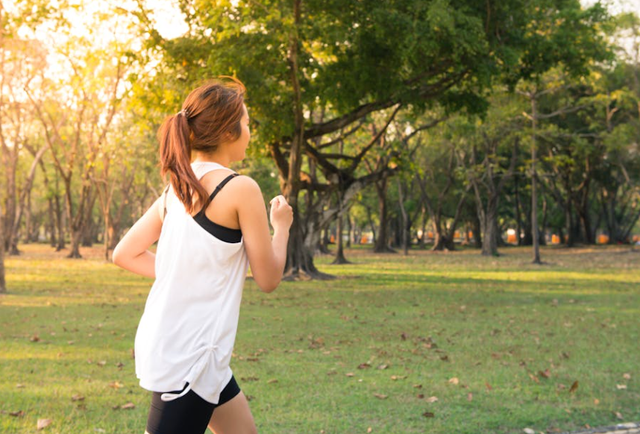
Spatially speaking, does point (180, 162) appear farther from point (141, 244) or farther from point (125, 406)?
point (125, 406)

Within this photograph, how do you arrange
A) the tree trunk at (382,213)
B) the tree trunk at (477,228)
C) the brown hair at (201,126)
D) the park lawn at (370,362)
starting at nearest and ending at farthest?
the brown hair at (201,126)
the park lawn at (370,362)
the tree trunk at (382,213)
the tree trunk at (477,228)

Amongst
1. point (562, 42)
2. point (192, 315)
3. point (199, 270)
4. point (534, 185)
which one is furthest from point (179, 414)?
point (534, 185)

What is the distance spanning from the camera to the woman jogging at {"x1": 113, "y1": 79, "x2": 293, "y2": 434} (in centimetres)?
247

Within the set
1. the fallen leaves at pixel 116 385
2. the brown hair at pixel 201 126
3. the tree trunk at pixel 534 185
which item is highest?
the tree trunk at pixel 534 185

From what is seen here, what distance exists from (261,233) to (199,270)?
25 cm

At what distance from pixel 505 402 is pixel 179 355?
194 inches

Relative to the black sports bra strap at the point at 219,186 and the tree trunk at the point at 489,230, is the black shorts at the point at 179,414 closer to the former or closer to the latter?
the black sports bra strap at the point at 219,186

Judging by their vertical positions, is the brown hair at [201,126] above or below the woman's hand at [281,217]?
above

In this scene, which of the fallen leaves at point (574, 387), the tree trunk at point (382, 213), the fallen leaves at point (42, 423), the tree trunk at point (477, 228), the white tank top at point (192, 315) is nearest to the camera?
the white tank top at point (192, 315)

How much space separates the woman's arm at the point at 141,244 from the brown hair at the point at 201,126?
0.78ft

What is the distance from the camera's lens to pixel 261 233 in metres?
2.53

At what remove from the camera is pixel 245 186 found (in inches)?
98.8

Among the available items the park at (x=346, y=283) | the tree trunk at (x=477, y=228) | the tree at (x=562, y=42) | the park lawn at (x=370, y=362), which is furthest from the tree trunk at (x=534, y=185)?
the tree trunk at (x=477, y=228)

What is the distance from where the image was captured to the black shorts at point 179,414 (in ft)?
8.18
